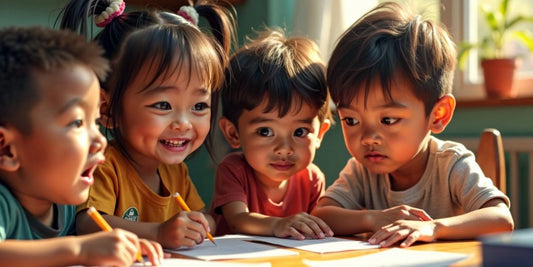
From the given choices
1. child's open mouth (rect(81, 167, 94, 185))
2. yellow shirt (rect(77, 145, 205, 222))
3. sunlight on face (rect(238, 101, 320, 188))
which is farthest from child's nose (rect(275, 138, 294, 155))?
child's open mouth (rect(81, 167, 94, 185))

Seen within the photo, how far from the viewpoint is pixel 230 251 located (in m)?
1.03

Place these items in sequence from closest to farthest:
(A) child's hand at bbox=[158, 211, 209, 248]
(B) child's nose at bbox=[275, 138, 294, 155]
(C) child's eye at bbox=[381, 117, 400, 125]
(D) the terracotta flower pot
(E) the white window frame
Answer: (A) child's hand at bbox=[158, 211, 209, 248]
(C) child's eye at bbox=[381, 117, 400, 125]
(B) child's nose at bbox=[275, 138, 294, 155]
(D) the terracotta flower pot
(E) the white window frame

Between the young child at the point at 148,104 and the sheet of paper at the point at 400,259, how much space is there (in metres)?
0.44

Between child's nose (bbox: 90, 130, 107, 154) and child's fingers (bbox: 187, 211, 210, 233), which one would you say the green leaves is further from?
child's nose (bbox: 90, 130, 107, 154)

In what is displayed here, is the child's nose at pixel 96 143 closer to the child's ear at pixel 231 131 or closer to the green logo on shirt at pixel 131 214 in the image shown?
the green logo on shirt at pixel 131 214

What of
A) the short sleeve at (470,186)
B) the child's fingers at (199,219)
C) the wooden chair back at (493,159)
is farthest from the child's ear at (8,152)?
the wooden chair back at (493,159)

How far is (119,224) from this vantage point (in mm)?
1187

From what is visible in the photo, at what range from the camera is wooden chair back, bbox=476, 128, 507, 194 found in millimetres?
1492

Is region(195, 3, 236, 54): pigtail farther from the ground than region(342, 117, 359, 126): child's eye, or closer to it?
farther from the ground

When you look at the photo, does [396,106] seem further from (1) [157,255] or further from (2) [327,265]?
(1) [157,255]

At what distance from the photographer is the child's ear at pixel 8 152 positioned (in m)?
0.88

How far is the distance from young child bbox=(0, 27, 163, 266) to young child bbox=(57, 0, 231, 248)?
280 mm

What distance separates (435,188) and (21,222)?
2.83ft

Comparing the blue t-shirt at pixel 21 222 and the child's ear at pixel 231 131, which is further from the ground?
the child's ear at pixel 231 131
